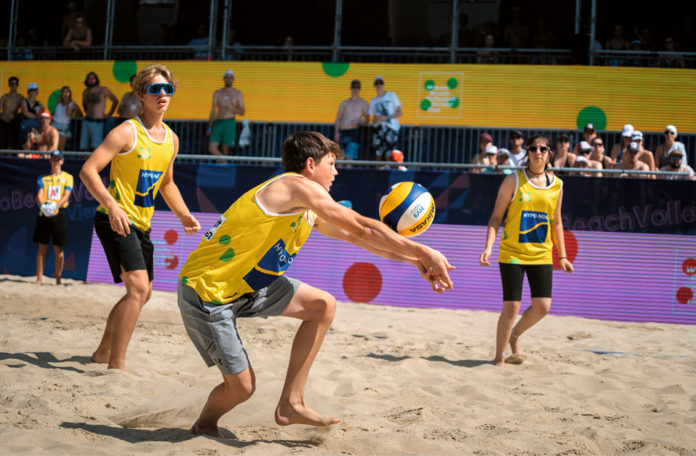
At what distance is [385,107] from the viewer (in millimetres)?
11609

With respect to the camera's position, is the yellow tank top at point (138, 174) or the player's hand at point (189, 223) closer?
the yellow tank top at point (138, 174)

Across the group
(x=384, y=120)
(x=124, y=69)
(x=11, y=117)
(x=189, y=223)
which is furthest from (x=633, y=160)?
(x=11, y=117)

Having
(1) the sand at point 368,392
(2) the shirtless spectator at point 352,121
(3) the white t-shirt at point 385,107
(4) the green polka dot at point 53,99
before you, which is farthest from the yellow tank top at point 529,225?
(4) the green polka dot at point 53,99

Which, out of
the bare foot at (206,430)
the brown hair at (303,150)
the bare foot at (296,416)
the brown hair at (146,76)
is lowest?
the bare foot at (206,430)

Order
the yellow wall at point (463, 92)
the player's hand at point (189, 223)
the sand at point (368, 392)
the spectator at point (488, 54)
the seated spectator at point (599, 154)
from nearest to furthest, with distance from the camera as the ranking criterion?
the sand at point (368, 392) → the player's hand at point (189, 223) → the seated spectator at point (599, 154) → the yellow wall at point (463, 92) → the spectator at point (488, 54)

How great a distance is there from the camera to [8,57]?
15156 mm

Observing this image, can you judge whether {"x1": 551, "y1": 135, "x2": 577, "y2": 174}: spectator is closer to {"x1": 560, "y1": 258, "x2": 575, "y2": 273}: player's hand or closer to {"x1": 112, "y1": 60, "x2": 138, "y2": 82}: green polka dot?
{"x1": 560, "y1": 258, "x2": 575, "y2": 273}: player's hand

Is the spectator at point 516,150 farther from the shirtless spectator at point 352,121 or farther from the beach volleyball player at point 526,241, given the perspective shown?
the beach volleyball player at point 526,241

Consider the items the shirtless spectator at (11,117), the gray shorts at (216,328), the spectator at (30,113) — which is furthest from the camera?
the shirtless spectator at (11,117)

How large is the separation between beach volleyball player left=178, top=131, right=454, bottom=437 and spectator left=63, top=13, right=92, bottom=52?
501 inches

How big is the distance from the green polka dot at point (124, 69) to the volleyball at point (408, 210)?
36.8ft

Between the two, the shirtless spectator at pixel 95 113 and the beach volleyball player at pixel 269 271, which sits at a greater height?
the shirtless spectator at pixel 95 113

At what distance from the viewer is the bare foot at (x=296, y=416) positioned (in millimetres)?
3719

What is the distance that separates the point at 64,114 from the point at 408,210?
11056 mm
